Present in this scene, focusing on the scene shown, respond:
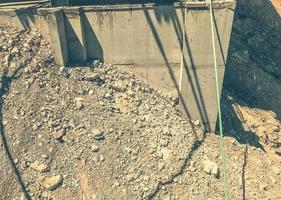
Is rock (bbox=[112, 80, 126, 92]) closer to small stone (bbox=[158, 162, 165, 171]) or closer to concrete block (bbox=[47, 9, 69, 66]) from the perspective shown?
concrete block (bbox=[47, 9, 69, 66])

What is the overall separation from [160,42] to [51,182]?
267 inches

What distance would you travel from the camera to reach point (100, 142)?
12297 millimetres

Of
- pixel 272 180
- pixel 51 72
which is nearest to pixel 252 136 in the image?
pixel 272 180

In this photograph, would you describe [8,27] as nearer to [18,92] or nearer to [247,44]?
[18,92]

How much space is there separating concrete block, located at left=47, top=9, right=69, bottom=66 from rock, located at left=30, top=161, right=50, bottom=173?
409 cm

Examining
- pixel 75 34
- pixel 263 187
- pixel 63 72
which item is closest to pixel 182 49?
pixel 75 34

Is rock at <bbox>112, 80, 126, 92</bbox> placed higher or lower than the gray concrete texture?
lower

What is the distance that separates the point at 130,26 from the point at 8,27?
17.2 ft

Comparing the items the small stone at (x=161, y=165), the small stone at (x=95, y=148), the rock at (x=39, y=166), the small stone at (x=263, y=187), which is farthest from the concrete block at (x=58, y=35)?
the small stone at (x=263, y=187)

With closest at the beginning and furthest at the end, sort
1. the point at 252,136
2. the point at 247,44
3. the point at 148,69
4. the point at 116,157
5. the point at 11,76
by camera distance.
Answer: the point at 116,157, the point at 11,76, the point at 148,69, the point at 252,136, the point at 247,44

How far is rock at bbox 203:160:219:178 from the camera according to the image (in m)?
12.8

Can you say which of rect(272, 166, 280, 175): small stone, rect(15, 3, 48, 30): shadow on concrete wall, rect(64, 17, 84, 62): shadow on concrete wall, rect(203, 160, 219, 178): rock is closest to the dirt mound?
rect(15, 3, 48, 30): shadow on concrete wall

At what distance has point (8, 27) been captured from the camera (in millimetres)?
13781

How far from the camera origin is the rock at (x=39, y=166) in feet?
37.8
